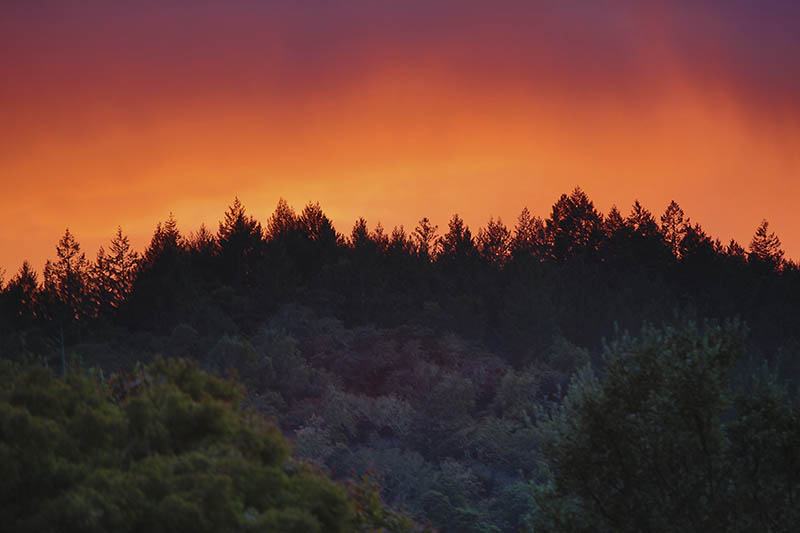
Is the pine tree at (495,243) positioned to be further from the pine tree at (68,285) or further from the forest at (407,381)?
the pine tree at (68,285)

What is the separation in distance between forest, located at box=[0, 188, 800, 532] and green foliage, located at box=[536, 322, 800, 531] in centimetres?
5

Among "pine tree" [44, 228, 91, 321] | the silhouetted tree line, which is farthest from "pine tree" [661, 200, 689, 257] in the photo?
"pine tree" [44, 228, 91, 321]

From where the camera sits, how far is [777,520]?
19438 mm

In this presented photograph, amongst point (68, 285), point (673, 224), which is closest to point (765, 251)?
point (673, 224)

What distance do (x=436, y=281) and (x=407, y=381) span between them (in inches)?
733

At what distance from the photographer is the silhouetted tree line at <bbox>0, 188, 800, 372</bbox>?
80.2m

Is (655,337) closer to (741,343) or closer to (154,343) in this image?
(741,343)

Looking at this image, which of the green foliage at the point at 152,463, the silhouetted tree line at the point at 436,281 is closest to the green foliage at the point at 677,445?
the green foliage at the point at 152,463

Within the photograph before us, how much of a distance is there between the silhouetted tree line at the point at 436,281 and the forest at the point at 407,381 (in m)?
0.28

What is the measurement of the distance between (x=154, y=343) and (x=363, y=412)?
775 inches

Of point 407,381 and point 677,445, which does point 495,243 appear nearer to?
point 407,381

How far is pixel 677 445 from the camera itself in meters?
20.0

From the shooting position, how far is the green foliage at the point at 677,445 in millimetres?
19594

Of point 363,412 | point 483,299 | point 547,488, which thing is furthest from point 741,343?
point 483,299
